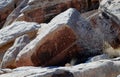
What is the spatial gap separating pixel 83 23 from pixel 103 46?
3.87 ft

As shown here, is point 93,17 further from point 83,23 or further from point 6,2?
point 6,2

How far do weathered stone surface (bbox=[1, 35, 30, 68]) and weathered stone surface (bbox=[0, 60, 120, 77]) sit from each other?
432 cm

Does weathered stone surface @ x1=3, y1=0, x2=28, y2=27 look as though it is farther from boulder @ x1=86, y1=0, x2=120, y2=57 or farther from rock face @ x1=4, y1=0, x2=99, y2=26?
boulder @ x1=86, y1=0, x2=120, y2=57

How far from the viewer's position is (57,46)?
14102mm

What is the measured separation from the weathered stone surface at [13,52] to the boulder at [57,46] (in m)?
0.48

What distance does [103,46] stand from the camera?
1477 centimetres

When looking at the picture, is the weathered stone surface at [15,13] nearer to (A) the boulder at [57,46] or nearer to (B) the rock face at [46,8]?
(B) the rock face at [46,8]

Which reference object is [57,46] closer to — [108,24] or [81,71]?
[108,24]

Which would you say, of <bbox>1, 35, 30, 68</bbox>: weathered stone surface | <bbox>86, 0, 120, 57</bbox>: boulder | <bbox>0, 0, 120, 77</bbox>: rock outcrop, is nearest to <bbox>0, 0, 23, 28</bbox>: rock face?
<bbox>0, 0, 120, 77</bbox>: rock outcrop

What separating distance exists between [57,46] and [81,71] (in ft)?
14.3

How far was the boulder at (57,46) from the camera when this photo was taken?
13.8 meters

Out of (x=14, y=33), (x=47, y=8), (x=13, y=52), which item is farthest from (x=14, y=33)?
(x=47, y=8)

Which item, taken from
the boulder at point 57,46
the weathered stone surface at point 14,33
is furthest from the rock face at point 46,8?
the boulder at point 57,46

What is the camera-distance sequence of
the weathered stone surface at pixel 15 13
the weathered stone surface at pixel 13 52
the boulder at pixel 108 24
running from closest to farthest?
1. the weathered stone surface at pixel 13 52
2. the boulder at pixel 108 24
3. the weathered stone surface at pixel 15 13
